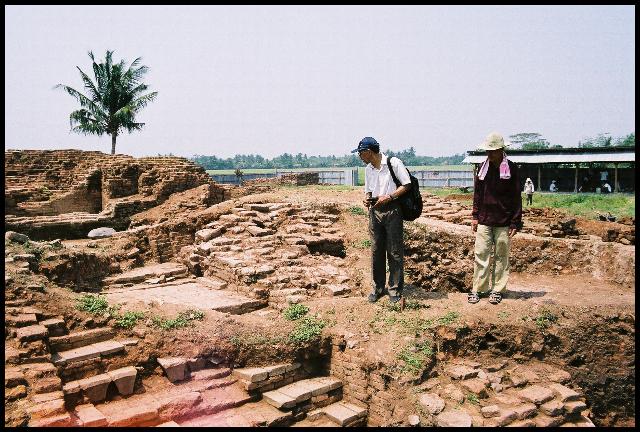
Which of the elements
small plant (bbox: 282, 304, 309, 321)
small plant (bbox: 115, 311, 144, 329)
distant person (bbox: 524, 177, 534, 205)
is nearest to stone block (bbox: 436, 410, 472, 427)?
small plant (bbox: 282, 304, 309, 321)

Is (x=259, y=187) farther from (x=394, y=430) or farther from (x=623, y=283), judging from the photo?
(x=394, y=430)

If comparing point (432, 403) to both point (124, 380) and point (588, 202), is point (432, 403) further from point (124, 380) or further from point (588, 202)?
point (588, 202)

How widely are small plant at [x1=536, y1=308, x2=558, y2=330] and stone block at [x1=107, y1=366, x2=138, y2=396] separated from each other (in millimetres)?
4014

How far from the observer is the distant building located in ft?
65.4

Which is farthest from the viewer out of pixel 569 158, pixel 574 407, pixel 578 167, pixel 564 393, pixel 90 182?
pixel 578 167

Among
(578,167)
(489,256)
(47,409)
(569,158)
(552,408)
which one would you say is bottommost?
(552,408)

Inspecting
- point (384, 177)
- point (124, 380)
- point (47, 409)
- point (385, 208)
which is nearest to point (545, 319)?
point (385, 208)

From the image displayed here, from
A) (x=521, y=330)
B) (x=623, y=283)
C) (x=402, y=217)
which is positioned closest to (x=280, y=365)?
(x=402, y=217)

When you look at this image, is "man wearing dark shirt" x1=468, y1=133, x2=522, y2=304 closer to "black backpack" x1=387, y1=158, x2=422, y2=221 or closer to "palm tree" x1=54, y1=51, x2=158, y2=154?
"black backpack" x1=387, y1=158, x2=422, y2=221

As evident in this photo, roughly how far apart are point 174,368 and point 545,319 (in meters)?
3.79

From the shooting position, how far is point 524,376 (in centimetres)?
482

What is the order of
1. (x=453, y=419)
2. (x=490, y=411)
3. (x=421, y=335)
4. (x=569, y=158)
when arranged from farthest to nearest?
(x=569, y=158) < (x=421, y=335) < (x=490, y=411) < (x=453, y=419)

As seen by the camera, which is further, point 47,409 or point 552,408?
point 552,408

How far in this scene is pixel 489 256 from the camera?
5.70 m
